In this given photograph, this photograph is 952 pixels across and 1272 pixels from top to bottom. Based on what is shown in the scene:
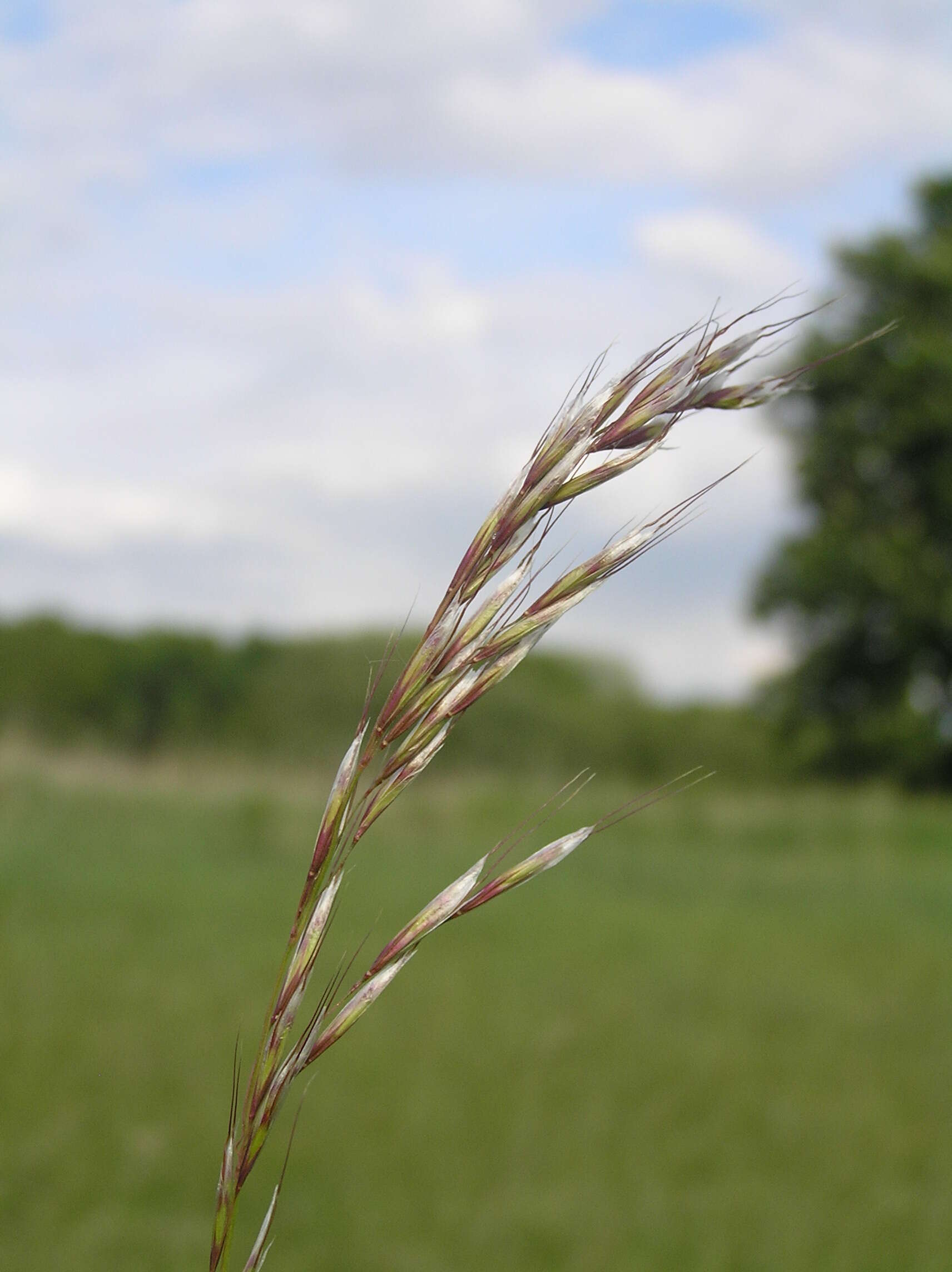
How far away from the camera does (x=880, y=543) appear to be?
2447 centimetres

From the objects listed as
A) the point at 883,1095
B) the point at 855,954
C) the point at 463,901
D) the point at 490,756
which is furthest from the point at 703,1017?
the point at 490,756

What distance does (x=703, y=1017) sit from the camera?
950cm

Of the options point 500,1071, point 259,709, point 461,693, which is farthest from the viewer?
point 259,709

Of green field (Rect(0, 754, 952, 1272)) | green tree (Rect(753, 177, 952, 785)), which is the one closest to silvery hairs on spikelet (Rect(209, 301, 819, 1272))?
green field (Rect(0, 754, 952, 1272))

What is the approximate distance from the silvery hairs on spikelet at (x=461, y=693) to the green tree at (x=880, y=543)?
907 inches

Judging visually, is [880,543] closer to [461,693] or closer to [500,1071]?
[500,1071]

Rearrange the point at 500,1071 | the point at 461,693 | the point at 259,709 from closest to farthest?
the point at 461,693, the point at 500,1071, the point at 259,709

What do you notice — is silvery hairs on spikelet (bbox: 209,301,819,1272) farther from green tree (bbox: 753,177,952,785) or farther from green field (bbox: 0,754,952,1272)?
green tree (bbox: 753,177,952,785)

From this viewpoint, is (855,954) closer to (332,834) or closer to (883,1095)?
(883,1095)

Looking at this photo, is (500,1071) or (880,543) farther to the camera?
(880,543)

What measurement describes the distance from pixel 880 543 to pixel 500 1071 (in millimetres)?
18675

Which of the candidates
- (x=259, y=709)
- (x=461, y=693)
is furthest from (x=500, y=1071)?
(x=259, y=709)

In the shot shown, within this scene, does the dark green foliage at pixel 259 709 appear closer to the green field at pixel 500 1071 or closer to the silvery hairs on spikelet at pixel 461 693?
the green field at pixel 500 1071

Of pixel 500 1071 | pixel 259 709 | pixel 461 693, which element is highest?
pixel 259 709
